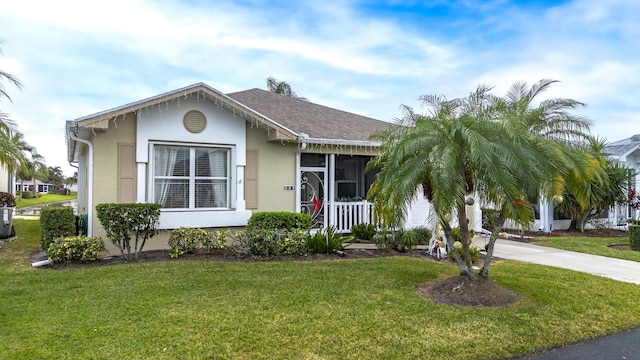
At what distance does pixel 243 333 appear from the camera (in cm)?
451

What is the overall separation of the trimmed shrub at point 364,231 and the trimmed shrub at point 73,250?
259 inches

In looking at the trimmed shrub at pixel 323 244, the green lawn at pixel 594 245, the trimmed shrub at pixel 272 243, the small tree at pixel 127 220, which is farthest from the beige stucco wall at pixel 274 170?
the green lawn at pixel 594 245

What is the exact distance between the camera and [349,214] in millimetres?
12219

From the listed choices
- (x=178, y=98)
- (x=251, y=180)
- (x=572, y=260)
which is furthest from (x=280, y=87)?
(x=572, y=260)

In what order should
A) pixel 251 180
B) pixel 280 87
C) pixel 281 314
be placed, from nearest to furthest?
pixel 281 314
pixel 251 180
pixel 280 87

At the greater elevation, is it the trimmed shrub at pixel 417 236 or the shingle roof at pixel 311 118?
the shingle roof at pixel 311 118

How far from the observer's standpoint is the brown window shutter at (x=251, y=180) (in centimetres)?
1059

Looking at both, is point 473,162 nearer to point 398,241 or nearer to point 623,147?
point 398,241

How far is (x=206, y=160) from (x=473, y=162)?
682 centimetres

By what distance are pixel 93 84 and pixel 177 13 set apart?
22.1 ft

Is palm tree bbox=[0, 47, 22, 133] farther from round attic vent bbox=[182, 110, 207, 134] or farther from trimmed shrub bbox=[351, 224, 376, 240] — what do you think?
trimmed shrub bbox=[351, 224, 376, 240]

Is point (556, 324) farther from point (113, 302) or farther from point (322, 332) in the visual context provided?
point (113, 302)

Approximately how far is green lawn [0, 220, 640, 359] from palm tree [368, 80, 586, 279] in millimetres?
1304

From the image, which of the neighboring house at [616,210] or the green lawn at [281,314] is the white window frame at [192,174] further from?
the neighboring house at [616,210]
